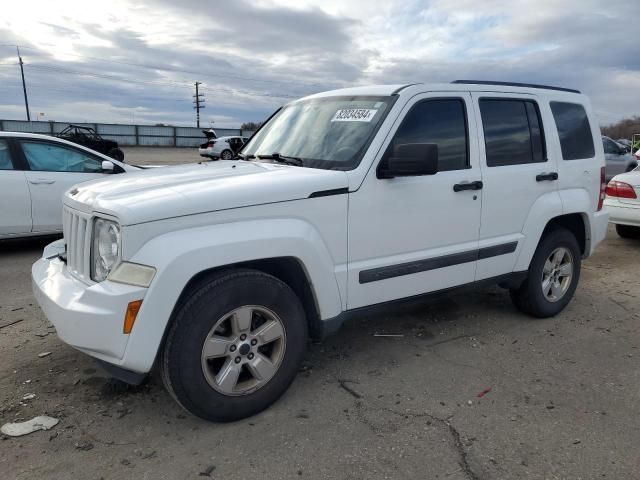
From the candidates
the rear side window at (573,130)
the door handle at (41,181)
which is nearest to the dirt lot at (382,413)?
the rear side window at (573,130)

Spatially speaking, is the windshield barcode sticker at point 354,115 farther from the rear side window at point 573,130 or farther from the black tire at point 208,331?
the rear side window at point 573,130

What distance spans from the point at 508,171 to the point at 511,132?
1.15ft

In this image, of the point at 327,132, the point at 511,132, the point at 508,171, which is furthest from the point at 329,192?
the point at 511,132

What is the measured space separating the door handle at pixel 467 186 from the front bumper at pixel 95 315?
2252mm

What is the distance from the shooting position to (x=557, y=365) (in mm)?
3789

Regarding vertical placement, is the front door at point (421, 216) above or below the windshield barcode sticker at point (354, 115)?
below

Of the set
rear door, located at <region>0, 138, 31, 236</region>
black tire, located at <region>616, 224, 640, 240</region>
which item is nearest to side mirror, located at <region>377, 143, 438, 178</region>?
rear door, located at <region>0, 138, 31, 236</region>

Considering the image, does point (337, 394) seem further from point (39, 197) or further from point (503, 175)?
point (39, 197)

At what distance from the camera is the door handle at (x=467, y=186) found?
3.73m

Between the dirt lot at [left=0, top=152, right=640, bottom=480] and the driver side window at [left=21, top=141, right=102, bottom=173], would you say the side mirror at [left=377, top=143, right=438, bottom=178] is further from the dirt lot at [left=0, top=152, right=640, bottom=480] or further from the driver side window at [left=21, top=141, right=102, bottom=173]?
the driver side window at [left=21, top=141, right=102, bottom=173]

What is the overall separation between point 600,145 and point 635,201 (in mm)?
3422

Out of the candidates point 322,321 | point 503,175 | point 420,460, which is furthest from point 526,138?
point 420,460

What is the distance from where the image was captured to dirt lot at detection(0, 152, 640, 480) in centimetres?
262

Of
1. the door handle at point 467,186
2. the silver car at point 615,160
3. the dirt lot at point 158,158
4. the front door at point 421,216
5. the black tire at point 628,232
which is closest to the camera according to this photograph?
the front door at point 421,216
